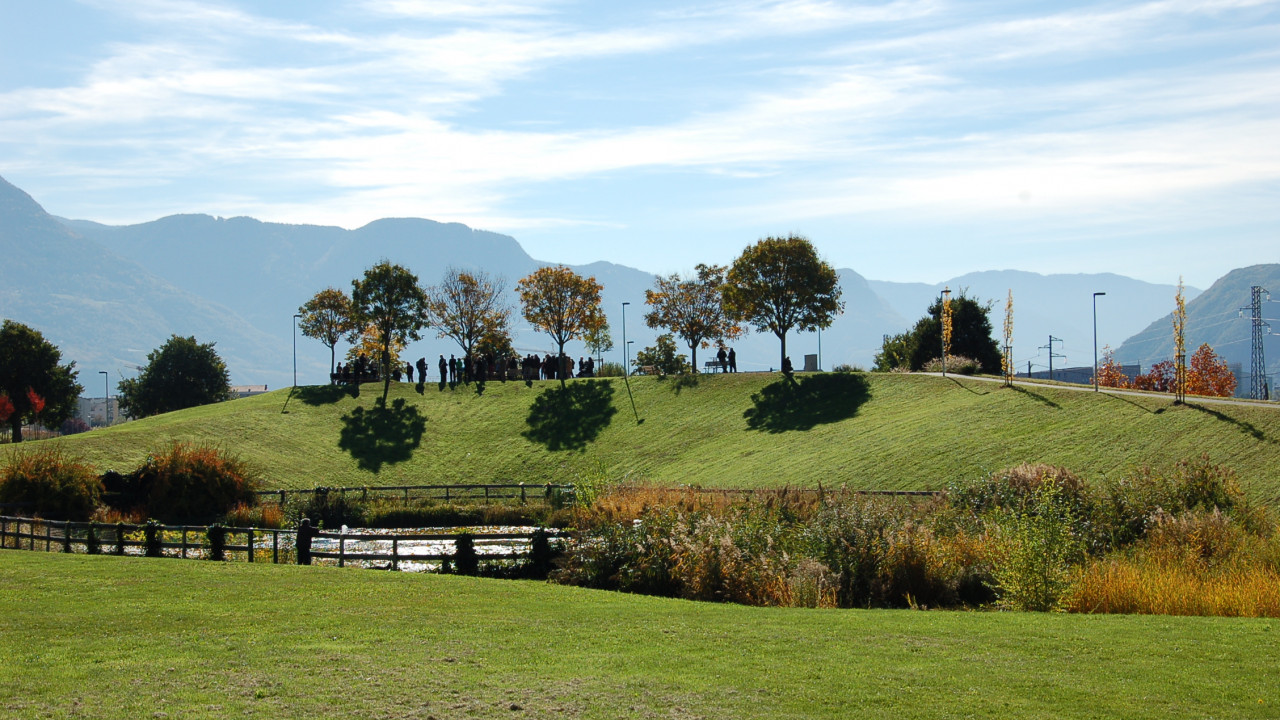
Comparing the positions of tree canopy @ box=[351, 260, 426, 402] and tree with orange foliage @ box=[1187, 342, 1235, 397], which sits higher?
tree canopy @ box=[351, 260, 426, 402]

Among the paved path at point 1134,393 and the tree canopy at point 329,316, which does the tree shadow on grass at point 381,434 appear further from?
the paved path at point 1134,393

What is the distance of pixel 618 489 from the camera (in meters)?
29.2

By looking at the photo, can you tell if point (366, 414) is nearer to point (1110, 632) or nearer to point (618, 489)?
point (618, 489)

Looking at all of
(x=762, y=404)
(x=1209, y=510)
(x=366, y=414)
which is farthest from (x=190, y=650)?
(x=366, y=414)

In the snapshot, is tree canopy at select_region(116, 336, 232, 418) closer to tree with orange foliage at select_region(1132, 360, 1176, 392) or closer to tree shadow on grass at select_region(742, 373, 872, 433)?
tree shadow on grass at select_region(742, 373, 872, 433)

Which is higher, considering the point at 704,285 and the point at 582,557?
the point at 704,285

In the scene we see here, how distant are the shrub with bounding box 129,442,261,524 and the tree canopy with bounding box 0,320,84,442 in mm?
37976

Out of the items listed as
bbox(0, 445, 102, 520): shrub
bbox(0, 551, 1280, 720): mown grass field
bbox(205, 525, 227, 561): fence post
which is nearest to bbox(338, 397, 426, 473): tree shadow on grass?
bbox(0, 445, 102, 520): shrub

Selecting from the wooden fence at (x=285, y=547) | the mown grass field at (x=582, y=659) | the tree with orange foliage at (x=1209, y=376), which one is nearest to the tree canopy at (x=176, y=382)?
the wooden fence at (x=285, y=547)

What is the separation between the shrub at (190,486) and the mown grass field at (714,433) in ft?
37.4

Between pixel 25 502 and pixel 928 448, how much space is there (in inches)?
1244

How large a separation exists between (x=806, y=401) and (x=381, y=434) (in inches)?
963

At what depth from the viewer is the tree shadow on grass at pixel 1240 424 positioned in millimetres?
30203

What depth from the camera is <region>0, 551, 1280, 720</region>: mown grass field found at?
991 centimetres
